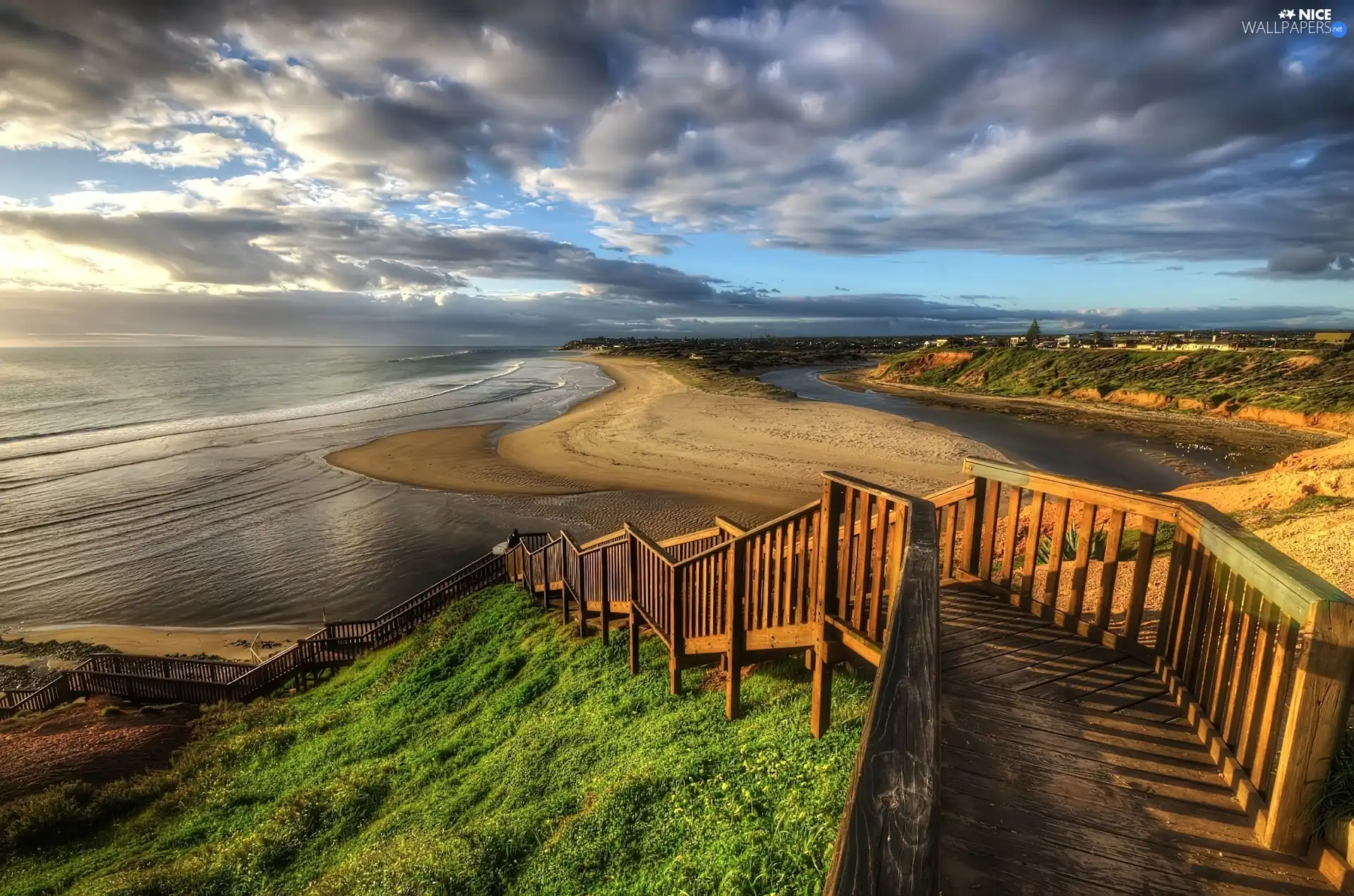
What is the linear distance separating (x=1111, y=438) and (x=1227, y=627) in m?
38.1

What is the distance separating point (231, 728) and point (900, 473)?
73.0ft

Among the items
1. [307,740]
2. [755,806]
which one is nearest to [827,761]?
[755,806]

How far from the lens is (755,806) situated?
4449mm

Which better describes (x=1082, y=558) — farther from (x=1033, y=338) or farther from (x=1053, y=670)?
(x=1033, y=338)

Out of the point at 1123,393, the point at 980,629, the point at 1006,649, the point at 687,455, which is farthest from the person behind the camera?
the point at 1123,393

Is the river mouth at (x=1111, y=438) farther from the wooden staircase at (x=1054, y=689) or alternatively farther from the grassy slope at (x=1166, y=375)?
the wooden staircase at (x=1054, y=689)

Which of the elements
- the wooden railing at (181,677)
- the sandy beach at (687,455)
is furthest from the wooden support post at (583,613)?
the sandy beach at (687,455)

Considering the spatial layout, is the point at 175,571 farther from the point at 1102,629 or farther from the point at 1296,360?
the point at 1296,360

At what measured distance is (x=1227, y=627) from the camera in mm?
3180

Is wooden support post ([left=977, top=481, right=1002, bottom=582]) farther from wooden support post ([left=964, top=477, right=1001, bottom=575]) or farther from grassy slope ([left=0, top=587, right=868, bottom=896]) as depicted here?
grassy slope ([left=0, top=587, right=868, bottom=896])

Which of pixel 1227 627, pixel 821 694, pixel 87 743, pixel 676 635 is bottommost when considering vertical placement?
pixel 87 743

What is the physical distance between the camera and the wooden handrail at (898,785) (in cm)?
118

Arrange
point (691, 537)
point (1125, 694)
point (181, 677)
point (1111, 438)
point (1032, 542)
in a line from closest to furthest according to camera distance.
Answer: point (1125, 694) < point (1032, 542) < point (691, 537) < point (181, 677) < point (1111, 438)

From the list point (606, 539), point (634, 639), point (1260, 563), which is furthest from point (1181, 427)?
point (1260, 563)
